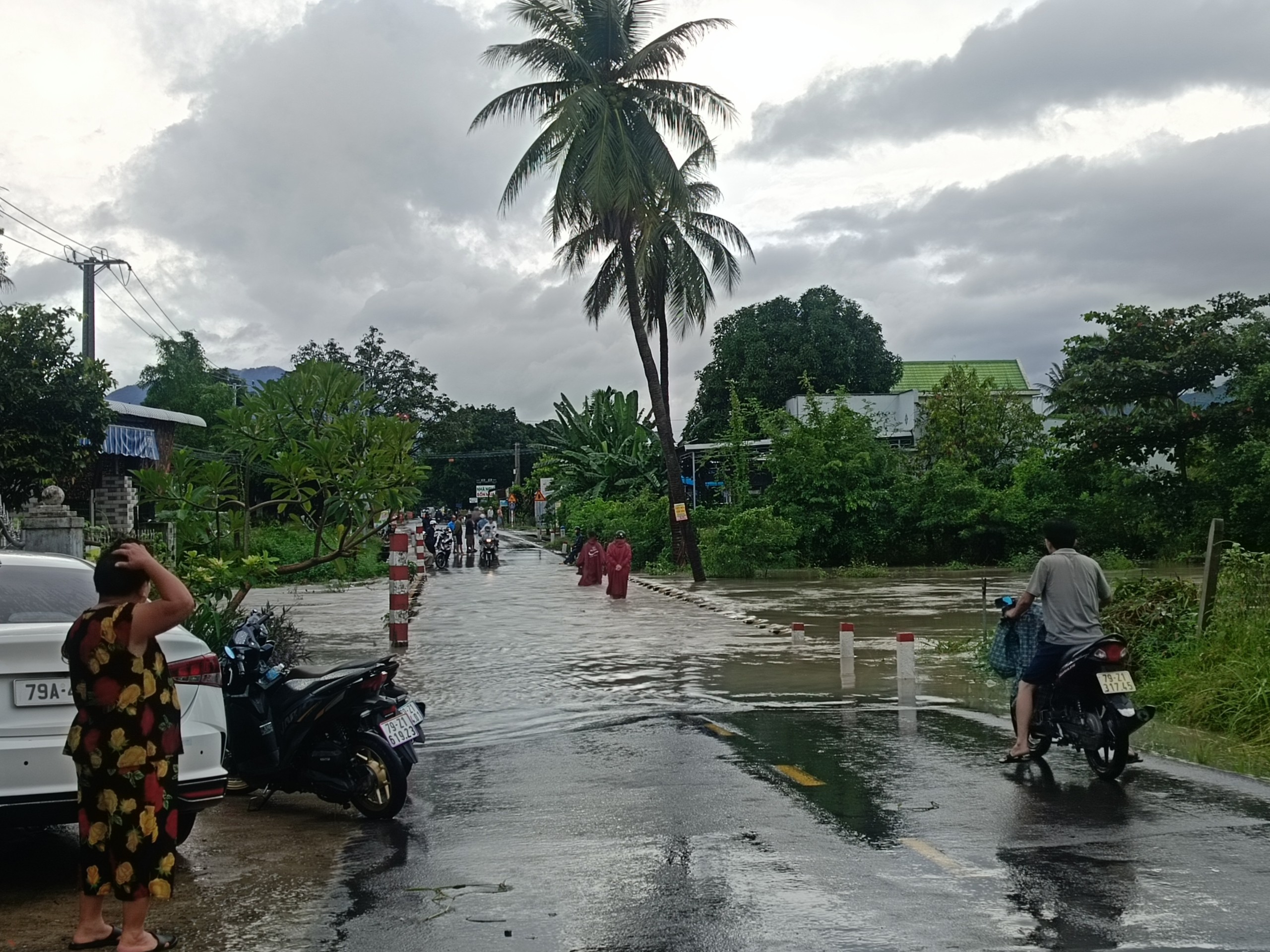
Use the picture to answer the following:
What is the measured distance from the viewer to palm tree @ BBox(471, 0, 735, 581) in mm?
29656

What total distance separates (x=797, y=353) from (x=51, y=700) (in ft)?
206

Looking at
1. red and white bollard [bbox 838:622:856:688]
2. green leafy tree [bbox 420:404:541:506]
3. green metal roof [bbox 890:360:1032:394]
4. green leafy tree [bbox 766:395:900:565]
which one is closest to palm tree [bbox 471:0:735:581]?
green leafy tree [bbox 766:395:900:565]

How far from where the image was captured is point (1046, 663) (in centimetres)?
869

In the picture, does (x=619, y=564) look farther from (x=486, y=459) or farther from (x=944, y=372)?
(x=486, y=459)

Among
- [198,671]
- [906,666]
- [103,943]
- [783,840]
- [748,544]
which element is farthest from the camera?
[748,544]

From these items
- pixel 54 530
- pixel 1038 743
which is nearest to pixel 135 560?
pixel 1038 743

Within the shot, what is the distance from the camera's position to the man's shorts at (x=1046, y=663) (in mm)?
8594

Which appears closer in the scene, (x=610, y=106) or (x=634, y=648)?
(x=634, y=648)

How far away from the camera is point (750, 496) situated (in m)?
37.8

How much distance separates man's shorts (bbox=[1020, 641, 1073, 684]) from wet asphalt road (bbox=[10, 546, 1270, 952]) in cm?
59

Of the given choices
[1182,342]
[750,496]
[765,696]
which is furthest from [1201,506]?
[765,696]

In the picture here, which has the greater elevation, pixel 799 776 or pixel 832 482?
pixel 832 482

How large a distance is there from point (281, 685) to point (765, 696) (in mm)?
5754

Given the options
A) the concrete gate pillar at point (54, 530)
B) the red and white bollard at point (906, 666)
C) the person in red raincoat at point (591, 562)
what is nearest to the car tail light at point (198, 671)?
the red and white bollard at point (906, 666)
